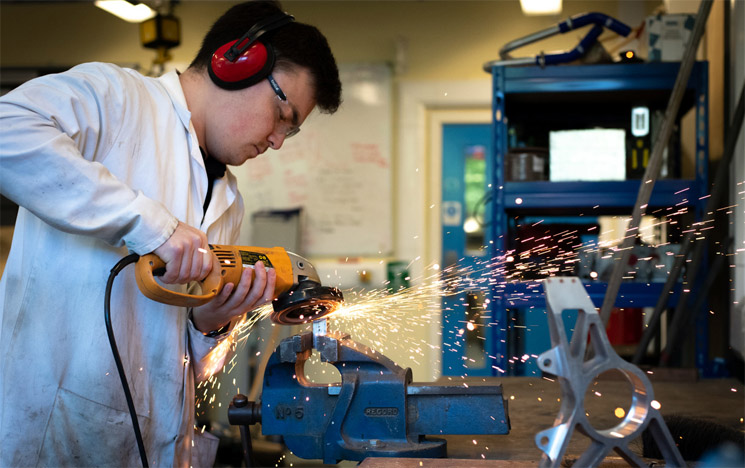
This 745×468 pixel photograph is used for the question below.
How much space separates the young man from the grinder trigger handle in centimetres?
3

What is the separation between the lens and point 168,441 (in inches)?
58.9

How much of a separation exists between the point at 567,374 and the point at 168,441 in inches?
35.3

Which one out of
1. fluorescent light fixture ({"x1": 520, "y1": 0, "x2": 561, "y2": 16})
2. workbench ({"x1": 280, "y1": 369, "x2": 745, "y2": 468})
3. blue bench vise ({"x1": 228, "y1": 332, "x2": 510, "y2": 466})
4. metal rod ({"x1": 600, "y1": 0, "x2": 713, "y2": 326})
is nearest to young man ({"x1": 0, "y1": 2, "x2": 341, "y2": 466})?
blue bench vise ({"x1": 228, "y1": 332, "x2": 510, "y2": 466})

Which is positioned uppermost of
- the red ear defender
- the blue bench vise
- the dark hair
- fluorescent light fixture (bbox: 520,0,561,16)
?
fluorescent light fixture (bbox: 520,0,561,16)

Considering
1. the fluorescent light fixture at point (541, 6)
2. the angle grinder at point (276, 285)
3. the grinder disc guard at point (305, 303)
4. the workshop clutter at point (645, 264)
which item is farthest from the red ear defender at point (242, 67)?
the fluorescent light fixture at point (541, 6)

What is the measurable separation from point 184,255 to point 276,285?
0.98 ft

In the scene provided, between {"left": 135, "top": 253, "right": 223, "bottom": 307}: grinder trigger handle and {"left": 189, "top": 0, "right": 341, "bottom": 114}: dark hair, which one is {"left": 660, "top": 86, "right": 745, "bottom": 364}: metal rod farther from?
{"left": 135, "top": 253, "right": 223, "bottom": 307}: grinder trigger handle

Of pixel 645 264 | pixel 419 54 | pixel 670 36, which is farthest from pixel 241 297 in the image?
pixel 419 54

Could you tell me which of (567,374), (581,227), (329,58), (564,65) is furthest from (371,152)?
(567,374)

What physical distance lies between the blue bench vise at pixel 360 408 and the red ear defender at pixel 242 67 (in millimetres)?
582

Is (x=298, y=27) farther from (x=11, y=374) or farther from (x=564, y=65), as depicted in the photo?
(x=564, y=65)

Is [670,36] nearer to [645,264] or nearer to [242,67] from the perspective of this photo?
[645,264]

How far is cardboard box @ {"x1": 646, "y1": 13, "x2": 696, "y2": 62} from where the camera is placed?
286cm

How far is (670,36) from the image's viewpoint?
9.43ft
